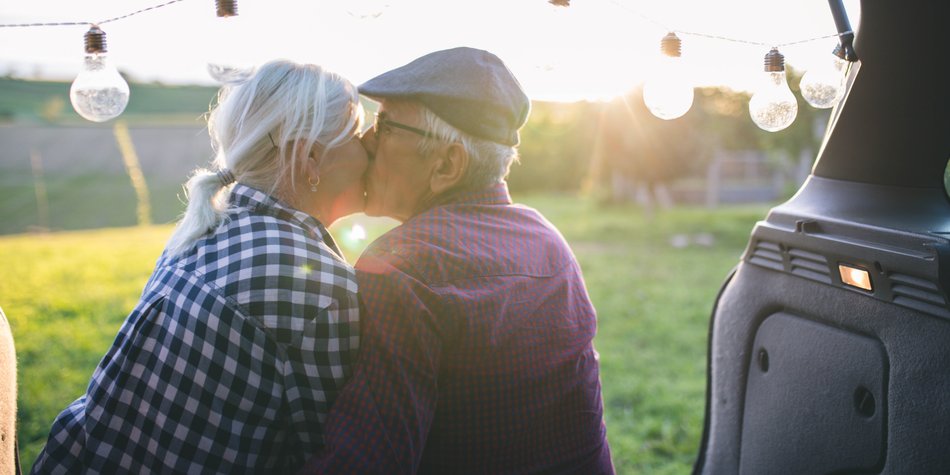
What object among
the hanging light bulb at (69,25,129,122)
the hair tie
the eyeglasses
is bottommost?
the hair tie

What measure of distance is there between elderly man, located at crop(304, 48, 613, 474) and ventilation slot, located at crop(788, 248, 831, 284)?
0.63m

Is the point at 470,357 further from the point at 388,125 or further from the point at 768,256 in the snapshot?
the point at 768,256

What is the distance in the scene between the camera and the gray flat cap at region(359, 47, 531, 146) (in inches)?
73.7

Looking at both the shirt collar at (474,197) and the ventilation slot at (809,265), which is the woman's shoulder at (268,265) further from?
the ventilation slot at (809,265)

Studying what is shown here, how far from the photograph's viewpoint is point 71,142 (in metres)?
21.0

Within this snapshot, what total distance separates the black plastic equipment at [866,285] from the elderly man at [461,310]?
61 centimetres

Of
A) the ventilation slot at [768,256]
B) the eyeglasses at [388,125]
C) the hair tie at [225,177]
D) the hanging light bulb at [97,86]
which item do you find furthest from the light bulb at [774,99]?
the hanging light bulb at [97,86]

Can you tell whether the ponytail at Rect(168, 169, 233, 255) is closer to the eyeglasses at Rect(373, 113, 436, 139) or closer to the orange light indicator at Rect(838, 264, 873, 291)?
the eyeglasses at Rect(373, 113, 436, 139)

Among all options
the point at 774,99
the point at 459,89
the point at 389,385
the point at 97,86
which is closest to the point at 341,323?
the point at 389,385

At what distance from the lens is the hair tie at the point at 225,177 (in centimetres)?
183

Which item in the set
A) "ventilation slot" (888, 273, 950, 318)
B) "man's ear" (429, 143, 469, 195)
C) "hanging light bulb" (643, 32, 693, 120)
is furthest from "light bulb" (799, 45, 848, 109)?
"man's ear" (429, 143, 469, 195)

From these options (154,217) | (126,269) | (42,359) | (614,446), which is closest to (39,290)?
(126,269)

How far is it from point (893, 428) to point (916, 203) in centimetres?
60

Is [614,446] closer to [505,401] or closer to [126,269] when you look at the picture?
[505,401]
